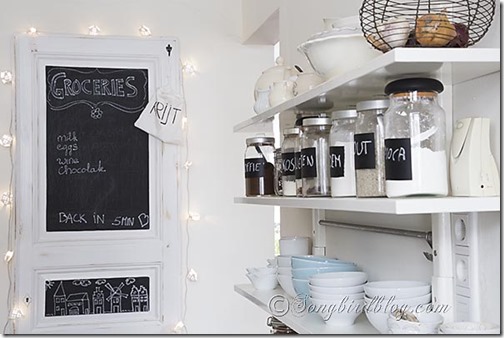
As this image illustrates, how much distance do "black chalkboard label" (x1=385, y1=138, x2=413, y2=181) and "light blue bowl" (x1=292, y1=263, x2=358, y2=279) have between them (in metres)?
0.60

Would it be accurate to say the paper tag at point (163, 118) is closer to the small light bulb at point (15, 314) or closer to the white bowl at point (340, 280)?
the small light bulb at point (15, 314)

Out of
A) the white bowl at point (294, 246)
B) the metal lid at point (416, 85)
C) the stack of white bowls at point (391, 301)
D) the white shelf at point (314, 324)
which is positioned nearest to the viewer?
the metal lid at point (416, 85)

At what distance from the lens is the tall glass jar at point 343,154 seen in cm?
125

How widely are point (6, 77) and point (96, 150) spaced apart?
0.47 m

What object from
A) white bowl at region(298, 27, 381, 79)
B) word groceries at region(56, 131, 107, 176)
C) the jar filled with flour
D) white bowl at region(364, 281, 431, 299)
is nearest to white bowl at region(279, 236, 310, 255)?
white bowl at region(364, 281, 431, 299)

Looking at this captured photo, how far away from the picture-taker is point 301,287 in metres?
1.61

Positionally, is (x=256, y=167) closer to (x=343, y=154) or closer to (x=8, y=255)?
(x=343, y=154)

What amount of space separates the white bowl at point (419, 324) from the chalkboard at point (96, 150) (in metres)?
1.88

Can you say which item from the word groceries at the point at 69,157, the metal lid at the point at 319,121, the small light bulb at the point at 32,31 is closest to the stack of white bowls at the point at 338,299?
the metal lid at the point at 319,121

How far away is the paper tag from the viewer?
9.43 ft

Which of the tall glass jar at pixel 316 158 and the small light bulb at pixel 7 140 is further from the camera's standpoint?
the small light bulb at pixel 7 140

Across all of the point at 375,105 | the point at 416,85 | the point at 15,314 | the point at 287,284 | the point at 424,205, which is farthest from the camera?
the point at 15,314

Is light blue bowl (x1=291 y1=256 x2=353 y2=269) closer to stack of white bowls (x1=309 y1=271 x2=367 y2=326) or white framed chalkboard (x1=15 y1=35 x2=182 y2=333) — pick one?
stack of white bowls (x1=309 y1=271 x2=367 y2=326)

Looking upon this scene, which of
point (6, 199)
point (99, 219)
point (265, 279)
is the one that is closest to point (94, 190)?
point (99, 219)
